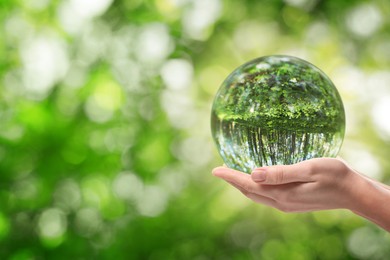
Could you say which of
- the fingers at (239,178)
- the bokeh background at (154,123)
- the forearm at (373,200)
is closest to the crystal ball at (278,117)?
the fingers at (239,178)

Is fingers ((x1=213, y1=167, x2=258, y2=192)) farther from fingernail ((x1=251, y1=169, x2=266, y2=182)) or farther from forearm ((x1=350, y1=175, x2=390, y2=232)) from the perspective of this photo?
forearm ((x1=350, y1=175, x2=390, y2=232))

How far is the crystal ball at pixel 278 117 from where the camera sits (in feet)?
5.07

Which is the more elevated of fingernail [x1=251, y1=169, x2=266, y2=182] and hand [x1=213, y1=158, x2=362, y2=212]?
fingernail [x1=251, y1=169, x2=266, y2=182]

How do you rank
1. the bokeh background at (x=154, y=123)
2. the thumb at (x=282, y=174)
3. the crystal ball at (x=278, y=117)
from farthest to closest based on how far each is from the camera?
the bokeh background at (x=154, y=123), the crystal ball at (x=278, y=117), the thumb at (x=282, y=174)

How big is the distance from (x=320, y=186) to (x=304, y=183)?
5cm

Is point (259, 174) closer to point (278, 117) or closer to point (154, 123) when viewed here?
point (278, 117)

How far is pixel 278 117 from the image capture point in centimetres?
155

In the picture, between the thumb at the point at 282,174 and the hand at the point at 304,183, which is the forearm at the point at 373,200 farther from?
the thumb at the point at 282,174

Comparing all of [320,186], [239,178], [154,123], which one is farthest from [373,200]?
[154,123]

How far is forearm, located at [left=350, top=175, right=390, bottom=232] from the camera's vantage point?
1.49 meters

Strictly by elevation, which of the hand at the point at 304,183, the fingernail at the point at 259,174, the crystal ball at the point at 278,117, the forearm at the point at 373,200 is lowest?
the forearm at the point at 373,200

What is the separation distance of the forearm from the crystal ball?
0.54ft

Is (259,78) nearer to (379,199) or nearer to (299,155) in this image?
(299,155)

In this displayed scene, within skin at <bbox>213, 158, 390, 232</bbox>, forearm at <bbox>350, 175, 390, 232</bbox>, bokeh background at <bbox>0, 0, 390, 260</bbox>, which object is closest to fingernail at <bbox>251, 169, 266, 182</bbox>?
skin at <bbox>213, 158, 390, 232</bbox>
